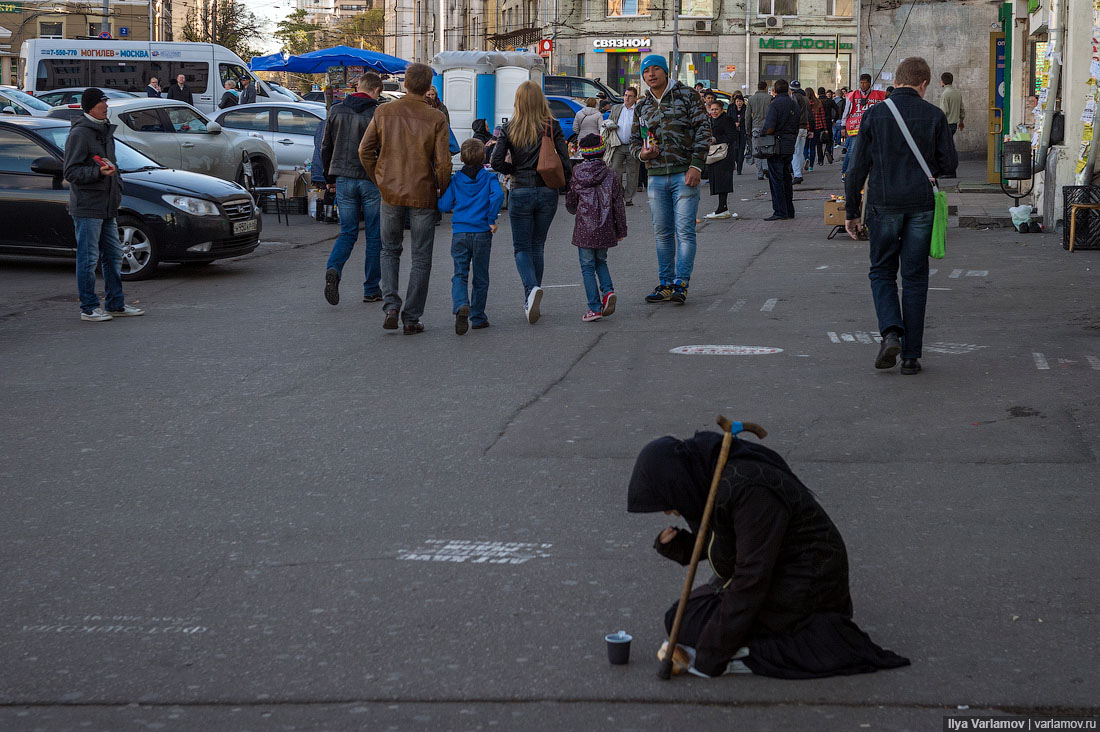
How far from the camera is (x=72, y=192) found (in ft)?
33.8

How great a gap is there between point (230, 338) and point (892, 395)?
4.94 metres

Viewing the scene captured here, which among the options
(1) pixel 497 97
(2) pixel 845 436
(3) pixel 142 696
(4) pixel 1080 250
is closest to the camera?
(3) pixel 142 696

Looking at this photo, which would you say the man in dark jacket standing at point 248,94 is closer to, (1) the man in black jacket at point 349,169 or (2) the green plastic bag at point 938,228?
(1) the man in black jacket at point 349,169

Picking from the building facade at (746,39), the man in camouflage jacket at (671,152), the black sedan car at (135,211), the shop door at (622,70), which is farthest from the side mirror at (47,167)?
the shop door at (622,70)

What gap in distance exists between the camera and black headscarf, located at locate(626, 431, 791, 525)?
11.4 ft

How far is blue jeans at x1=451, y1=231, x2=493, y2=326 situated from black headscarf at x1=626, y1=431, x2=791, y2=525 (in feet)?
19.9

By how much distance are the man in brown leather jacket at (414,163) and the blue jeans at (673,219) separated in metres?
1.81

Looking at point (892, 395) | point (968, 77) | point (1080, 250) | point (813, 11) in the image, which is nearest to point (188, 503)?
point (892, 395)

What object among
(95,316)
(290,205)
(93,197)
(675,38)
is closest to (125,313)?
(95,316)

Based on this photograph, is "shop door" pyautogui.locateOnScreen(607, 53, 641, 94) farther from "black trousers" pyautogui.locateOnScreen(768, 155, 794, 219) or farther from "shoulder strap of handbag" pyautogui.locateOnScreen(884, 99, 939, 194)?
"shoulder strap of handbag" pyautogui.locateOnScreen(884, 99, 939, 194)

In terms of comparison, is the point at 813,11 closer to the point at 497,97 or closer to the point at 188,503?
the point at 497,97

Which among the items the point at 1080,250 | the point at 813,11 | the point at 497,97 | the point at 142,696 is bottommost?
the point at 142,696

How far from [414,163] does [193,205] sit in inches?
176

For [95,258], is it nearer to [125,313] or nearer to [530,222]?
[125,313]
